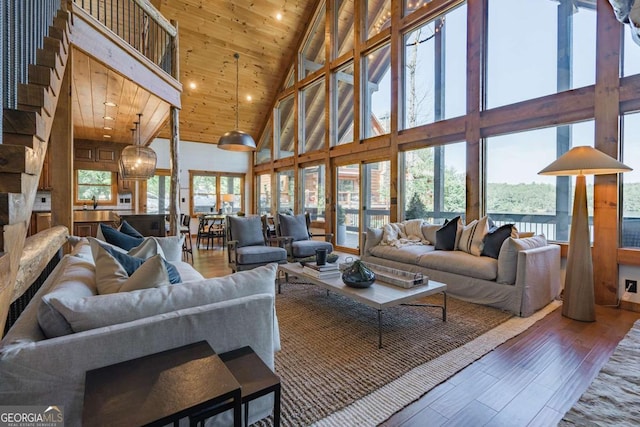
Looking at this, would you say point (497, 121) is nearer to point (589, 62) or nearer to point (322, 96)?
point (589, 62)

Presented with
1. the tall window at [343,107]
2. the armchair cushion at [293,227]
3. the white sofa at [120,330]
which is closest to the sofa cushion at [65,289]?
the white sofa at [120,330]

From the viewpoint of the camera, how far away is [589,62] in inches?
141

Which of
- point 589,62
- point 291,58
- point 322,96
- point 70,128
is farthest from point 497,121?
point 291,58

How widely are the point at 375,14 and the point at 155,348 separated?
7008mm

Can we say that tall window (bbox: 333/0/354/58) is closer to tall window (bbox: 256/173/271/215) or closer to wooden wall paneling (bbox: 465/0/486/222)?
wooden wall paneling (bbox: 465/0/486/222)

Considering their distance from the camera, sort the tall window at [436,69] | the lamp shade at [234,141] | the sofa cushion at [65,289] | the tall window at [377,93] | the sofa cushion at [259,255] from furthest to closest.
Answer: the tall window at [377,93] < the lamp shade at [234,141] < the tall window at [436,69] < the sofa cushion at [259,255] < the sofa cushion at [65,289]

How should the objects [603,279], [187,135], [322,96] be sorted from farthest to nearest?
[187,135] → [322,96] → [603,279]

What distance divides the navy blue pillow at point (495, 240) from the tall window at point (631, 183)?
1.19 meters

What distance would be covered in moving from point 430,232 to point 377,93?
10.6 ft

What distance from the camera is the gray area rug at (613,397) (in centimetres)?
161

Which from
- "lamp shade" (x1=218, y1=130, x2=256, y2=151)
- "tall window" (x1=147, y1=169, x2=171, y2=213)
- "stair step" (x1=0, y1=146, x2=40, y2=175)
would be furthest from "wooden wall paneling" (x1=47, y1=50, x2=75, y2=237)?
"tall window" (x1=147, y1=169, x2=171, y2=213)

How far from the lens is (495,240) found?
3.55 metres

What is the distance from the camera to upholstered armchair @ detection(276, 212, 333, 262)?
492 centimetres

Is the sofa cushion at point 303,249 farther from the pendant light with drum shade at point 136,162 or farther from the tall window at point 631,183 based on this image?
the tall window at point 631,183
